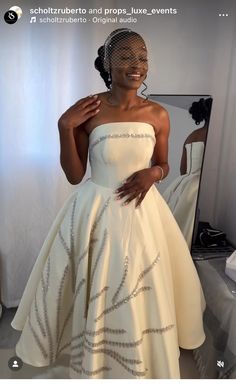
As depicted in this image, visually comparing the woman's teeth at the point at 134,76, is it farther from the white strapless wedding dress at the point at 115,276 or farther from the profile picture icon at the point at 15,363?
the profile picture icon at the point at 15,363

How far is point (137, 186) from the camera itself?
1.80 ft

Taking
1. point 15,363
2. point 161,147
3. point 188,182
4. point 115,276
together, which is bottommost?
point 15,363

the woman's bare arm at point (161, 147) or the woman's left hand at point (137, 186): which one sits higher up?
the woman's bare arm at point (161, 147)

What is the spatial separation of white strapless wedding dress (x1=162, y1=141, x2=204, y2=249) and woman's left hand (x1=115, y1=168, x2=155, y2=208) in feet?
0.70

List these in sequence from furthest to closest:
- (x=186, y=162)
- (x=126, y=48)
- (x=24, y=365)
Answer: (x=186, y=162) → (x=24, y=365) → (x=126, y=48)

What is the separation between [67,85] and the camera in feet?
1.95

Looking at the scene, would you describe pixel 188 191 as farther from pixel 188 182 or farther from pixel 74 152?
pixel 74 152

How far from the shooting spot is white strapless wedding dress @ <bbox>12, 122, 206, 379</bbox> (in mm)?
538

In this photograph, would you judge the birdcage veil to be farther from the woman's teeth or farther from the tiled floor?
the tiled floor

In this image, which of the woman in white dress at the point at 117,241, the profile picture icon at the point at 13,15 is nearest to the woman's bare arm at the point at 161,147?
the woman in white dress at the point at 117,241

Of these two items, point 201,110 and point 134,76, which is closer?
point 134,76

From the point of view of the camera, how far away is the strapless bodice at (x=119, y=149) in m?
0.53

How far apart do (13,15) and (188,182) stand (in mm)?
515

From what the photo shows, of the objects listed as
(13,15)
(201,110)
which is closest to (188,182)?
(201,110)
